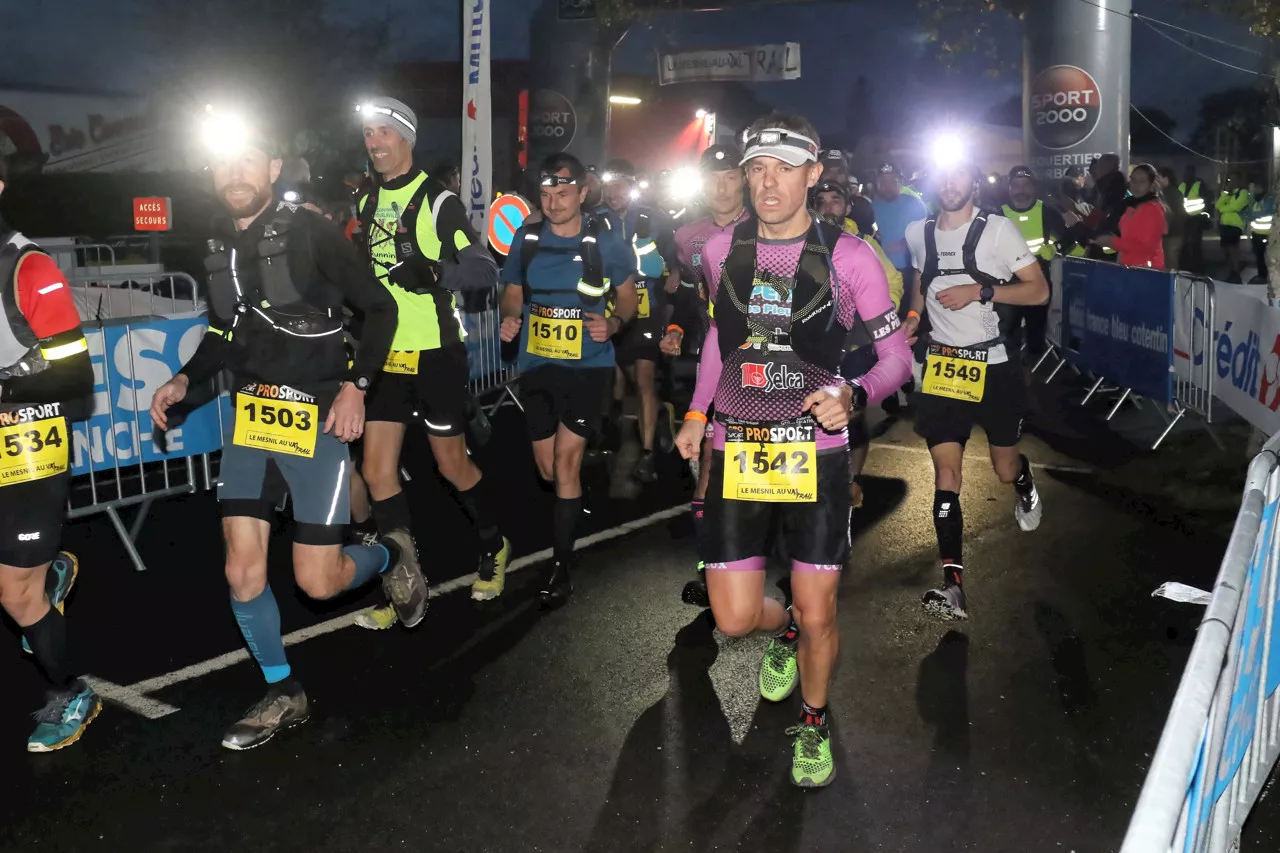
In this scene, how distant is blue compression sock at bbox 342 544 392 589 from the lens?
517 centimetres

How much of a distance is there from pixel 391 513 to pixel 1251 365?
239 inches

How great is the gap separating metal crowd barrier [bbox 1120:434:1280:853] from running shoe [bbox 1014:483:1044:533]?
2.67 metres

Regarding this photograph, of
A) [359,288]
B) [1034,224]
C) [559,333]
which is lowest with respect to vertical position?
[559,333]

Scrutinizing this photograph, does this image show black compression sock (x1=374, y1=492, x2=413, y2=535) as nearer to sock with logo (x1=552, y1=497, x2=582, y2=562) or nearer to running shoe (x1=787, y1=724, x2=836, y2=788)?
sock with logo (x1=552, y1=497, x2=582, y2=562)

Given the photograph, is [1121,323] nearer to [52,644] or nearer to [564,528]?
[564,528]

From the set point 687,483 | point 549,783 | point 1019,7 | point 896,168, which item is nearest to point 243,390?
point 549,783

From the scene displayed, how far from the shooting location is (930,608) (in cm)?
Answer: 609

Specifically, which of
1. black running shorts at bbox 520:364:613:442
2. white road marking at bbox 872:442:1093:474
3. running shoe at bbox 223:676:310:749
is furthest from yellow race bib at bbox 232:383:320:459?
white road marking at bbox 872:442:1093:474

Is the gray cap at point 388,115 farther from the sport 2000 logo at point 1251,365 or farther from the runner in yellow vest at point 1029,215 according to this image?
the runner in yellow vest at point 1029,215

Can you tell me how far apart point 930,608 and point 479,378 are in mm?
6224

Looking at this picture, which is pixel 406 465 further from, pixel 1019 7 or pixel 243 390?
pixel 1019 7

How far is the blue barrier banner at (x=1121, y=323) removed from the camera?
35.0 ft

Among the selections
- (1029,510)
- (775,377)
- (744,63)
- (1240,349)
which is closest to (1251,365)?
(1240,349)

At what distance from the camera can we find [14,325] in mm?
4320
